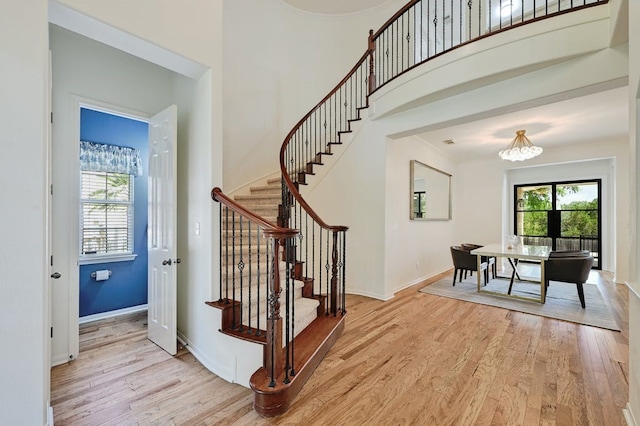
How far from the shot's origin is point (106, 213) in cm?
379

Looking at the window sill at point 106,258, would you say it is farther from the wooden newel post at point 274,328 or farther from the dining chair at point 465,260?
the dining chair at point 465,260

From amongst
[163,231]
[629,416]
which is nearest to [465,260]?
[629,416]

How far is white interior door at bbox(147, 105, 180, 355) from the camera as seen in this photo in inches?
103

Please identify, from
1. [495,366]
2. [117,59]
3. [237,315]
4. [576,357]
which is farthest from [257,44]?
[576,357]

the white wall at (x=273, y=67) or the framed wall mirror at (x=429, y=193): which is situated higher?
the white wall at (x=273, y=67)

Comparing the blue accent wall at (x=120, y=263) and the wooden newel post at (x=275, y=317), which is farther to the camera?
the blue accent wall at (x=120, y=263)

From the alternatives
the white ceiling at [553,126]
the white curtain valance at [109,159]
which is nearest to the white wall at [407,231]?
the white ceiling at [553,126]

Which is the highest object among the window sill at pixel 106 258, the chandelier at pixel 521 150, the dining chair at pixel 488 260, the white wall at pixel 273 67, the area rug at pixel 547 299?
the white wall at pixel 273 67

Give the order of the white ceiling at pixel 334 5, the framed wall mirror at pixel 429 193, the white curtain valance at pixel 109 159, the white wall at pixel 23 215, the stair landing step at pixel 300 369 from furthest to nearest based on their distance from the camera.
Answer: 1. the white ceiling at pixel 334 5
2. the framed wall mirror at pixel 429 193
3. the white curtain valance at pixel 109 159
4. the stair landing step at pixel 300 369
5. the white wall at pixel 23 215

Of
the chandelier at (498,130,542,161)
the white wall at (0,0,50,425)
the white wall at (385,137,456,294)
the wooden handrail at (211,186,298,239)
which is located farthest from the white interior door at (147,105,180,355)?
the chandelier at (498,130,542,161)

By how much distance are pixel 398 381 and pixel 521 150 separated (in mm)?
4447

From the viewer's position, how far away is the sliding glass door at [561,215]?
255 inches

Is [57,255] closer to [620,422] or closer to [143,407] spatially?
[143,407]

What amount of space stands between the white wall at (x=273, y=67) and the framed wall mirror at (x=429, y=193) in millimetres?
2569
